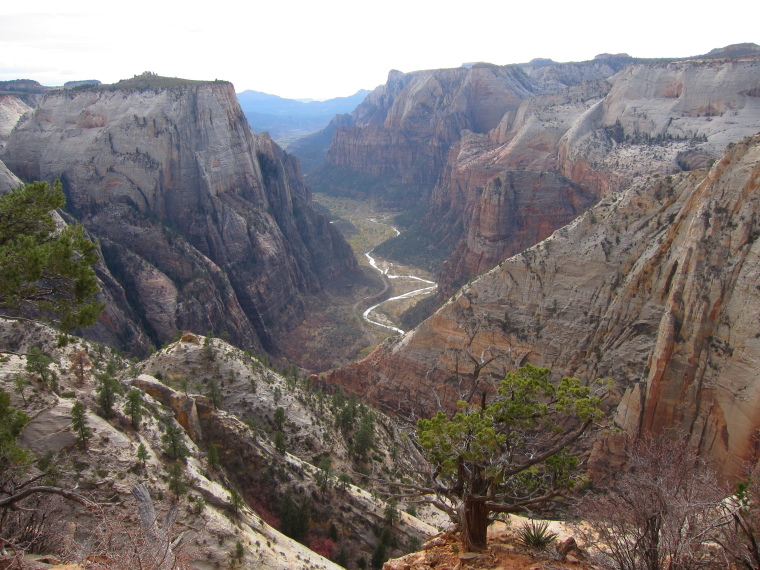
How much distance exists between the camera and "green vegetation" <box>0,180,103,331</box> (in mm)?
12438

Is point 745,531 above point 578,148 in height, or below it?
below

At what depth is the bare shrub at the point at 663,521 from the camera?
375 inches

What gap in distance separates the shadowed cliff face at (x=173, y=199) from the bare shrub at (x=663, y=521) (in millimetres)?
44275

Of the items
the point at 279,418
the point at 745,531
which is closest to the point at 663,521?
the point at 745,531

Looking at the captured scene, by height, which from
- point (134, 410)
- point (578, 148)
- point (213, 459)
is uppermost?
point (578, 148)

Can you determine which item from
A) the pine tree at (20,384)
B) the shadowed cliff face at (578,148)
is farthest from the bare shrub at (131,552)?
the shadowed cliff face at (578,148)

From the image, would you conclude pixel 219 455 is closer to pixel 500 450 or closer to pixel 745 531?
pixel 500 450

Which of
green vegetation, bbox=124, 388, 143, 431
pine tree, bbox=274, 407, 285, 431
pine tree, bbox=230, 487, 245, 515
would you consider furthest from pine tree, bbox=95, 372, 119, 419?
pine tree, bbox=274, 407, 285, 431

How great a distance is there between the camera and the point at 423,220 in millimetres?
107500

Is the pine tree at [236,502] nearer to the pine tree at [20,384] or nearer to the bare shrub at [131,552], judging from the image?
the bare shrub at [131,552]

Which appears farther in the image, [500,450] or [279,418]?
[279,418]

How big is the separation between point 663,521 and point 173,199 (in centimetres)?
5819

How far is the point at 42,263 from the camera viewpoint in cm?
1259

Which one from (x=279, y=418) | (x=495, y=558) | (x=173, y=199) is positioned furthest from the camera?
(x=173, y=199)
